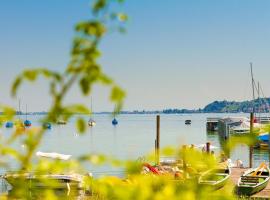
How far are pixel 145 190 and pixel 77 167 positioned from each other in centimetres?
34

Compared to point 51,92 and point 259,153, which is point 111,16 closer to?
point 51,92

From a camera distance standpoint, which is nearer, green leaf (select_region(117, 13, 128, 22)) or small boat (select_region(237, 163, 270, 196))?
green leaf (select_region(117, 13, 128, 22))

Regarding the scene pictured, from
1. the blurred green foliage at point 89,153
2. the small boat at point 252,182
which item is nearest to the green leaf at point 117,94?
the blurred green foliage at point 89,153

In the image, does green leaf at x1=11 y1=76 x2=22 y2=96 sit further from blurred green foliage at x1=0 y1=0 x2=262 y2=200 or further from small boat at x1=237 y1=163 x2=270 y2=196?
small boat at x1=237 y1=163 x2=270 y2=196

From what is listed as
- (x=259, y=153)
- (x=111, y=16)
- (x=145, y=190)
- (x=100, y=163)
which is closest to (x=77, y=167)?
(x=100, y=163)

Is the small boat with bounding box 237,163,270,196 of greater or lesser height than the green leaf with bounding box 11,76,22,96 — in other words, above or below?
below

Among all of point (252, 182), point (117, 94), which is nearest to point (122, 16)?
point (117, 94)

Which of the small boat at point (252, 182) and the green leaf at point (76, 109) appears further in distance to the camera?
the small boat at point (252, 182)

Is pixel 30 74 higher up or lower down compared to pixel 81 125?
higher up

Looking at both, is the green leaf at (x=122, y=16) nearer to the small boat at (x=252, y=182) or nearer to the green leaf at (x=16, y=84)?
the green leaf at (x=16, y=84)

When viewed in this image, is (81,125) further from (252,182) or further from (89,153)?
(252,182)

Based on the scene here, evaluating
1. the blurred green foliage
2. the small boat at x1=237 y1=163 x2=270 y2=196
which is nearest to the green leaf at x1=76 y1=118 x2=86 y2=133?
the blurred green foliage

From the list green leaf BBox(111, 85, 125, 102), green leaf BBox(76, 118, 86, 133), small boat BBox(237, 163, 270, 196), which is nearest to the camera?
green leaf BBox(111, 85, 125, 102)

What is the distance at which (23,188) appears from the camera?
204cm
